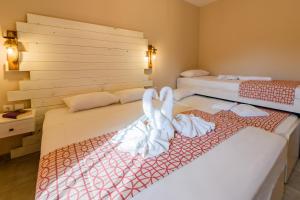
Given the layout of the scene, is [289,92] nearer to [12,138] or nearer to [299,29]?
[299,29]

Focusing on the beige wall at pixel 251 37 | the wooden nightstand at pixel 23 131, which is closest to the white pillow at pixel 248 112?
the beige wall at pixel 251 37

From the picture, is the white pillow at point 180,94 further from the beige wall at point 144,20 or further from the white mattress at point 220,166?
the white mattress at point 220,166

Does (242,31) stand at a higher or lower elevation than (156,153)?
higher

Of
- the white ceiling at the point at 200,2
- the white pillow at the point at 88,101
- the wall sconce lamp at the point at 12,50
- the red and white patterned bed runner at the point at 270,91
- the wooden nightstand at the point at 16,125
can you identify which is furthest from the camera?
the white ceiling at the point at 200,2

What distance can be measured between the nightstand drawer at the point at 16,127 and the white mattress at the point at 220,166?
269mm

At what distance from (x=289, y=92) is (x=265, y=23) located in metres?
1.63

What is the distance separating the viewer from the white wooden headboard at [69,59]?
77.7 inches

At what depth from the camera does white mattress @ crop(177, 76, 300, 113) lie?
7.48ft

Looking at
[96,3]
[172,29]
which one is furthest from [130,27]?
[172,29]

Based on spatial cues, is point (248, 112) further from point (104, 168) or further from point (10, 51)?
point (10, 51)

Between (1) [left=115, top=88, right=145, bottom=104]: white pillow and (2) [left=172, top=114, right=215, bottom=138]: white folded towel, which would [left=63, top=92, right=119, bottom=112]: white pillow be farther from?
(2) [left=172, top=114, right=215, bottom=138]: white folded towel

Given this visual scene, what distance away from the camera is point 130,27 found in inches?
111

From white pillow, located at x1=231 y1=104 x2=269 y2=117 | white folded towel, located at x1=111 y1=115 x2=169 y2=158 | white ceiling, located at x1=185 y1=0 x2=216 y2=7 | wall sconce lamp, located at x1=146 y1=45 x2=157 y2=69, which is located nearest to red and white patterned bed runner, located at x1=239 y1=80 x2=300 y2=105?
white pillow, located at x1=231 y1=104 x2=269 y2=117

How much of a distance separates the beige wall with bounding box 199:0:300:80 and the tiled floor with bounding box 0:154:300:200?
1.91m
